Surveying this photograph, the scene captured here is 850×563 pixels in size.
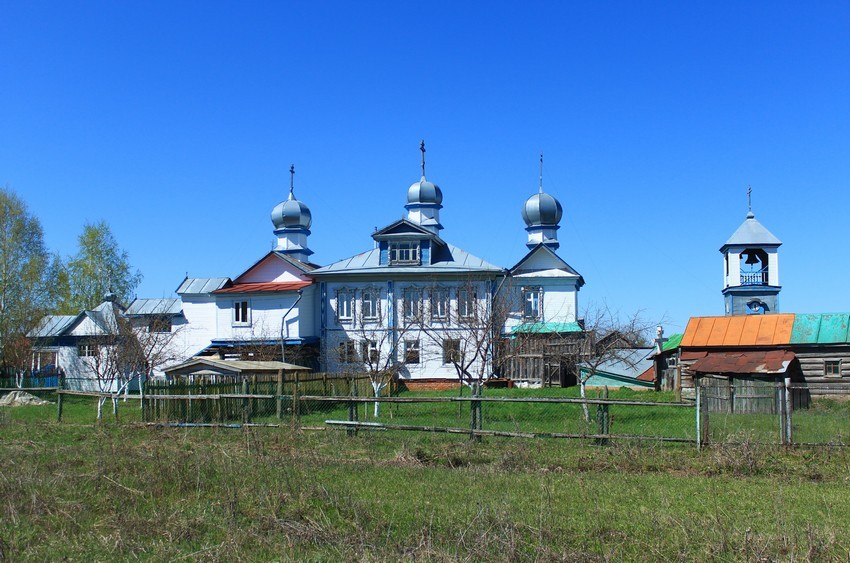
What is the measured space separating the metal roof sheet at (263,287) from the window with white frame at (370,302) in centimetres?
313

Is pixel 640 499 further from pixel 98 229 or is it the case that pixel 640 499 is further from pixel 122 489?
pixel 98 229

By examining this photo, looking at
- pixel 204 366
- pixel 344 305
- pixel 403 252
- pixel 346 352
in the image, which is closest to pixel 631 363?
pixel 403 252

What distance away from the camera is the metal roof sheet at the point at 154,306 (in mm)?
46312

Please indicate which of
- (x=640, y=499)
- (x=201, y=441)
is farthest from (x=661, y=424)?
(x=201, y=441)

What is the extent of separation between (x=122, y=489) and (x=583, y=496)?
18.6ft

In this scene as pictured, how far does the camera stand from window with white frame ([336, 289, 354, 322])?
41469 mm

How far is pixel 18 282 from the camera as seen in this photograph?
4084 cm

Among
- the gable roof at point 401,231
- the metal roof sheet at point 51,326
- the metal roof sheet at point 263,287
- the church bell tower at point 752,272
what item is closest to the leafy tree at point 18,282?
the metal roof sheet at point 51,326

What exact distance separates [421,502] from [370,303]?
3160 cm

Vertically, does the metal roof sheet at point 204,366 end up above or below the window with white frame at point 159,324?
Result: below

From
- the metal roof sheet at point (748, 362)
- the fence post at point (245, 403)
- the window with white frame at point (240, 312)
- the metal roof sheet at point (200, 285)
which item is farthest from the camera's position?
the metal roof sheet at point (200, 285)

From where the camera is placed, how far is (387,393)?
34500 mm

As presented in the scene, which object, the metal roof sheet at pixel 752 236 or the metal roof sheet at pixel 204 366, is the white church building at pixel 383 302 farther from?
the metal roof sheet at pixel 204 366

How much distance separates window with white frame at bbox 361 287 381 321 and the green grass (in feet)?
85.8
